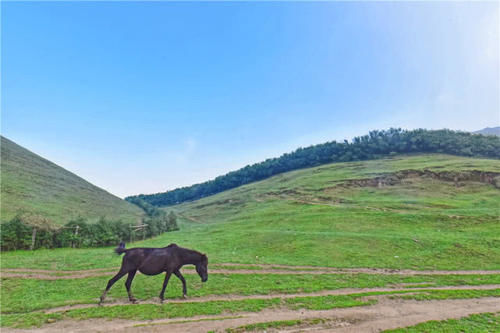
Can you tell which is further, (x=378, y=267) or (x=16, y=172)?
(x=16, y=172)

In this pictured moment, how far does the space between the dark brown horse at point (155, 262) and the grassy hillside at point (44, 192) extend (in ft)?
118

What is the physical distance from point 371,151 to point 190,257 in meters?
120

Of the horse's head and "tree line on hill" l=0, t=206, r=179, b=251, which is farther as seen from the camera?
"tree line on hill" l=0, t=206, r=179, b=251

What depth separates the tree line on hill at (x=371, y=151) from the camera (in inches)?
3856

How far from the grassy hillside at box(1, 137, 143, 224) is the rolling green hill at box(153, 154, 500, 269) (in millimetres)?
22718

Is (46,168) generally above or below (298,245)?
above

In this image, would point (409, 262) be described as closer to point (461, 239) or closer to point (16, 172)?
point (461, 239)

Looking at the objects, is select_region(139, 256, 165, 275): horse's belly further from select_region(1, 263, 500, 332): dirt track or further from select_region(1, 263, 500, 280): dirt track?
select_region(1, 263, 500, 280): dirt track

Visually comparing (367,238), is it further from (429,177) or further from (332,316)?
(429,177)

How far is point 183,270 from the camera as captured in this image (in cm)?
1947

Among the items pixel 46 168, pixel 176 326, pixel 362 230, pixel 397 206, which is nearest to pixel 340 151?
pixel 397 206

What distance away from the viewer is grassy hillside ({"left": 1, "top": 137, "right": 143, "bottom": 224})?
44.8 metres

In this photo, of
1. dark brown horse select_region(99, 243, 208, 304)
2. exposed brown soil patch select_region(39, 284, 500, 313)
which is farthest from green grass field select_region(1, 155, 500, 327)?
dark brown horse select_region(99, 243, 208, 304)

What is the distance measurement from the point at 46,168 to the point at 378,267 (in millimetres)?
89706
